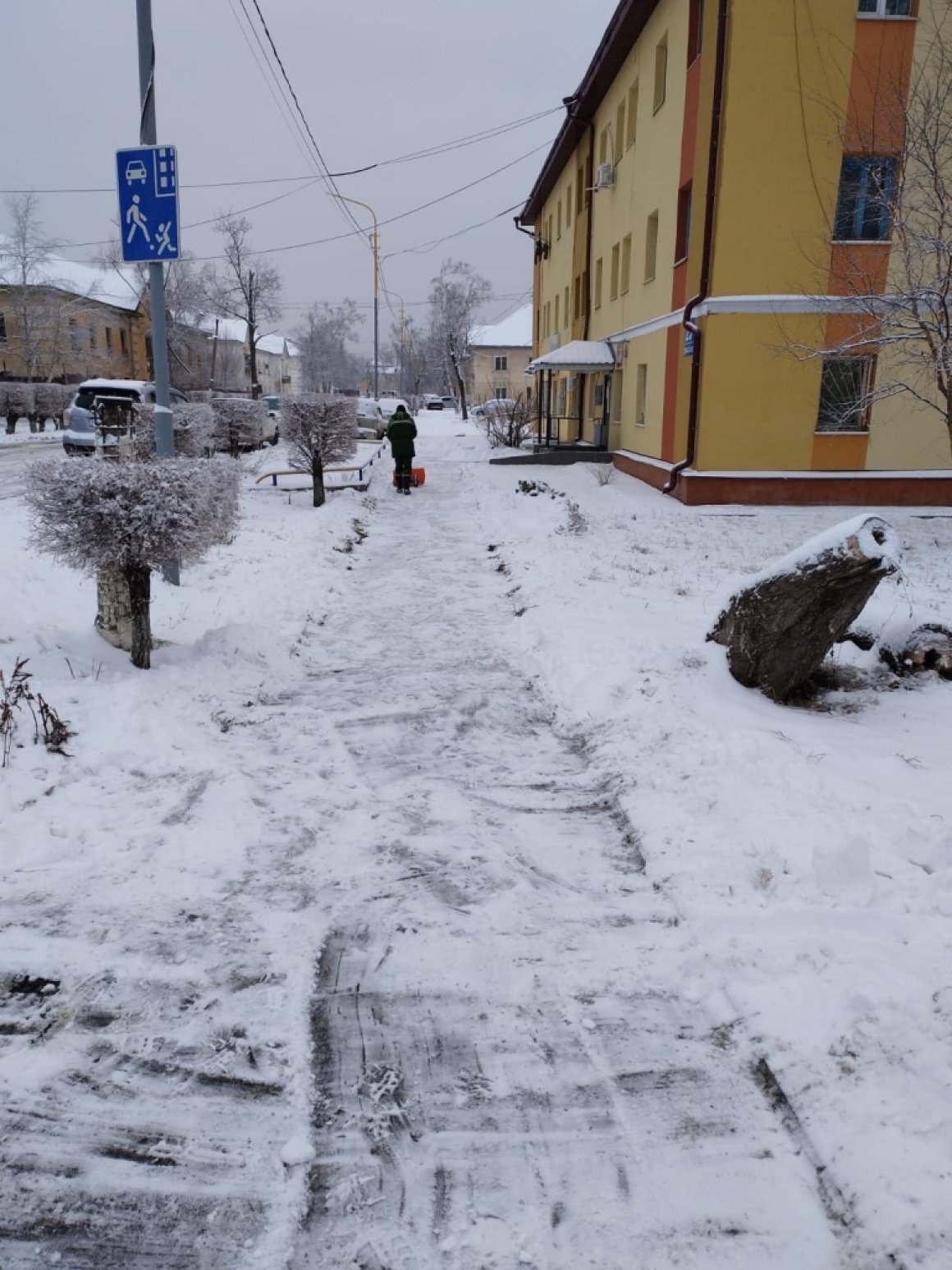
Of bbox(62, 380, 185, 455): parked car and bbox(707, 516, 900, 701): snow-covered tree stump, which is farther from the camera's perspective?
bbox(62, 380, 185, 455): parked car

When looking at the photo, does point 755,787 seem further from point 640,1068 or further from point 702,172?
point 702,172

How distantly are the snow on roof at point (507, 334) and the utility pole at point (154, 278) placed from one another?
229 ft

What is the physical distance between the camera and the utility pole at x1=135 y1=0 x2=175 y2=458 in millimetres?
7027

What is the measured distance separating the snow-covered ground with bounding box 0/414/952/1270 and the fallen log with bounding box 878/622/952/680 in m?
0.22

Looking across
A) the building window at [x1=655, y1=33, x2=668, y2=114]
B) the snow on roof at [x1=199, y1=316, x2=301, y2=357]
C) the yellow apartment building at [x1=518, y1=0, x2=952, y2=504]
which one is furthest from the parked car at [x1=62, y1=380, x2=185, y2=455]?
the snow on roof at [x1=199, y1=316, x2=301, y2=357]

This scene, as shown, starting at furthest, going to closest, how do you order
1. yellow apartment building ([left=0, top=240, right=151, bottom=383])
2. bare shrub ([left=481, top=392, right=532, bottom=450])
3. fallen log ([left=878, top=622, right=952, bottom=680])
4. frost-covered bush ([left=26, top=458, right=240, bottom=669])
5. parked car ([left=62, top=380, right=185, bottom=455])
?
yellow apartment building ([left=0, top=240, right=151, bottom=383])
bare shrub ([left=481, top=392, right=532, bottom=450])
parked car ([left=62, top=380, right=185, bottom=455])
fallen log ([left=878, top=622, right=952, bottom=680])
frost-covered bush ([left=26, top=458, right=240, bottom=669])

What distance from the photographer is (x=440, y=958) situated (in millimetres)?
3076

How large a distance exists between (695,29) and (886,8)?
3051 millimetres

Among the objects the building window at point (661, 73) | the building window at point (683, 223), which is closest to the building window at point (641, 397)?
the building window at point (683, 223)

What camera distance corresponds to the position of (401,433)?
54.3ft

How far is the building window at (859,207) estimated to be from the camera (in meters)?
13.6

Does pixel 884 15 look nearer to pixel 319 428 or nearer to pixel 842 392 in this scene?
pixel 842 392

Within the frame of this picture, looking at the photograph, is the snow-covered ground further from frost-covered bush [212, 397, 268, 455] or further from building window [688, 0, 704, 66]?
building window [688, 0, 704, 66]

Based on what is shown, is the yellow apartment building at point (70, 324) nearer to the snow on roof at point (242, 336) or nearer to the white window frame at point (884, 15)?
the snow on roof at point (242, 336)
